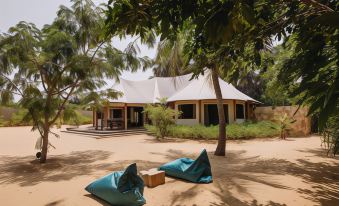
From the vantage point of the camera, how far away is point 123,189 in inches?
186

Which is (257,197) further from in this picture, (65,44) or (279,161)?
(65,44)

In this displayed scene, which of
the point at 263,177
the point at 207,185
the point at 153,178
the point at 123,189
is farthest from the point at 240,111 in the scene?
the point at 123,189

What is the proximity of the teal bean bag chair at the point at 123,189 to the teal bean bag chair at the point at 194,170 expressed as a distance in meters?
1.64

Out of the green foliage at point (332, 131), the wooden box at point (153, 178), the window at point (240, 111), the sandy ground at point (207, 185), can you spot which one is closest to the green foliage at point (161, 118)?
the sandy ground at point (207, 185)

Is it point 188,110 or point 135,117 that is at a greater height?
point 188,110

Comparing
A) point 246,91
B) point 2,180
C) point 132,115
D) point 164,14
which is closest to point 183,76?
point 132,115

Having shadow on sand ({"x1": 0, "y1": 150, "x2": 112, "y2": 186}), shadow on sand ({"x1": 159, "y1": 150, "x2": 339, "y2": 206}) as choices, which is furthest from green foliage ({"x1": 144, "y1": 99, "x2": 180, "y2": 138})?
shadow on sand ({"x1": 159, "y1": 150, "x2": 339, "y2": 206})

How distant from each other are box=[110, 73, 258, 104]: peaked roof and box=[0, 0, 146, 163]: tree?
826 centimetres

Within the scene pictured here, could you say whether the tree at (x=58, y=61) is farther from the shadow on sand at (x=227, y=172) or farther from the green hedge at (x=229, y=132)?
the green hedge at (x=229, y=132)

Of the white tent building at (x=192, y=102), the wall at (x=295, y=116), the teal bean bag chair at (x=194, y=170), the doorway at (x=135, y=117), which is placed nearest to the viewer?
the teal bean bag chair at (x=194, y=170)

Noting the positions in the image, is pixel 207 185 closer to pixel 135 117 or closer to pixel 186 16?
pixel 186 16

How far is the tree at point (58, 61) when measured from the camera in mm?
8234

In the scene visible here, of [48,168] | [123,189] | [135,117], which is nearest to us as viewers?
[123,189]

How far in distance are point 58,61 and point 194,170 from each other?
20.3ft
